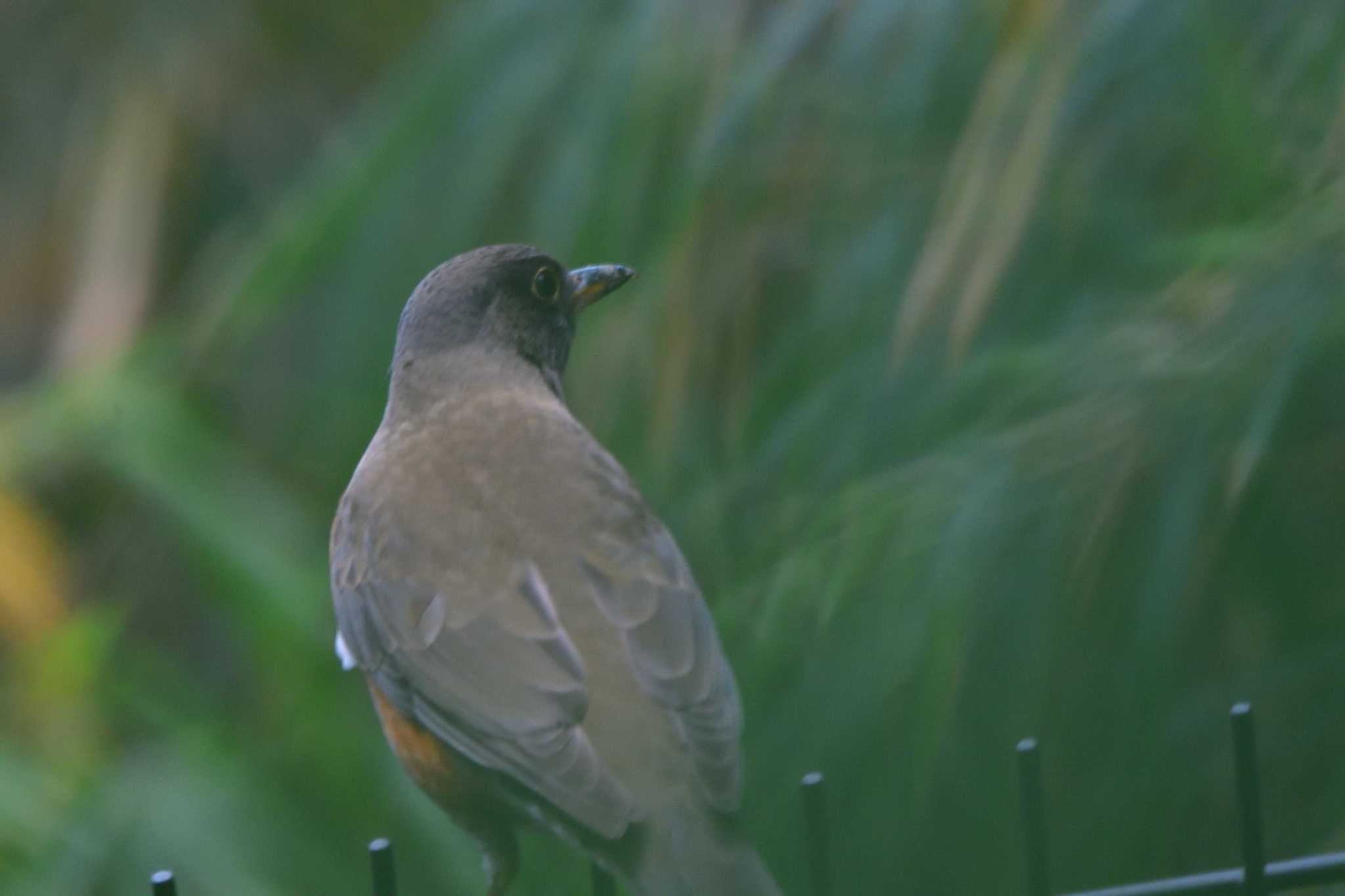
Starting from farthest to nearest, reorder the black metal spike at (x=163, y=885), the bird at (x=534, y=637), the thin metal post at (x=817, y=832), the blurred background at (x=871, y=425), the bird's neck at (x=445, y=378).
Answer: the bird's neck at (x=445, y=378) → the blurred background at (x=871, y=425) → the bird at (x=534, y=637) → the thin metal post at (x=817, y=832) → the black metal spike at (x=163, y=885)

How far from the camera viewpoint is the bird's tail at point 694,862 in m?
1.92

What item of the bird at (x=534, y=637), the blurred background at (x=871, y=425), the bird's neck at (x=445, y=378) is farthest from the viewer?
the bird's neck at (x=445, y=378)

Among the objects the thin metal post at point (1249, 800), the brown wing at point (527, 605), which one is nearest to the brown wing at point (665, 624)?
the brown wing at point (527, 605)

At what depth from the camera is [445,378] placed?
109 inches

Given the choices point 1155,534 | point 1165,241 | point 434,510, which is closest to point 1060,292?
point 1165,241

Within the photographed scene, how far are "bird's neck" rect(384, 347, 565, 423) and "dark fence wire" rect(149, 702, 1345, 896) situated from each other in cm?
98

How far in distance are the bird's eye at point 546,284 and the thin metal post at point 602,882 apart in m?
0.97

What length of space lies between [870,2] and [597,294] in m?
0.59

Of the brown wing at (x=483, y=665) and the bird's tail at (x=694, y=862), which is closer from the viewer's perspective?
the bird's tail at (x=694, y=862)

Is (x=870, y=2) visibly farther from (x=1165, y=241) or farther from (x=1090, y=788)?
(x=1090, y=788)

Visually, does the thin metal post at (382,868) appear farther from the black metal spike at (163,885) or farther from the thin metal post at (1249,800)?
the thin metal post at (1249,800)

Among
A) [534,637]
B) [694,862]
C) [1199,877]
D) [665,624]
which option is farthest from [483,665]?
[1199,877]

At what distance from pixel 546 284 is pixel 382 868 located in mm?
1235

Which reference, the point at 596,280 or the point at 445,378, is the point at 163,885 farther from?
the point at 596,280
